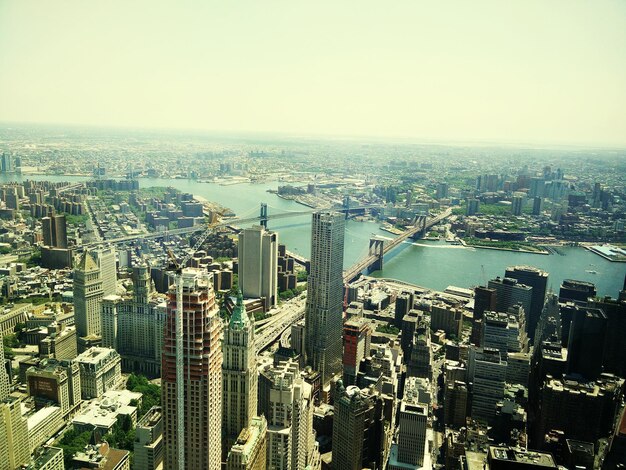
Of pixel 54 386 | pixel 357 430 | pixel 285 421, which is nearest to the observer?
pixel 285 421

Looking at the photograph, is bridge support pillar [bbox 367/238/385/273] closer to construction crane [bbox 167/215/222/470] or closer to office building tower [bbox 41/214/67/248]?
office building tower [bbox 41/214/67/248]

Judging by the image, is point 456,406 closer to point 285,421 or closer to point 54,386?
point 285,421

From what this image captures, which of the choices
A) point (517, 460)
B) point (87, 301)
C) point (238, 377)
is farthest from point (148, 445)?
point (87, 301)

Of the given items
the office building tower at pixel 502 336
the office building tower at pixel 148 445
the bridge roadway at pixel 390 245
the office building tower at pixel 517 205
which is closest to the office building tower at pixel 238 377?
the office building tower at pixel 148 445

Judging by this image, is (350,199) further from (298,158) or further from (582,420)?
(582,420)

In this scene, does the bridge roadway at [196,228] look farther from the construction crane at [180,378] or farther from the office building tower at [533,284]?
the construction crane at [180,378]

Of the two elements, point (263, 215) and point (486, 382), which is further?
point (263, 215)
